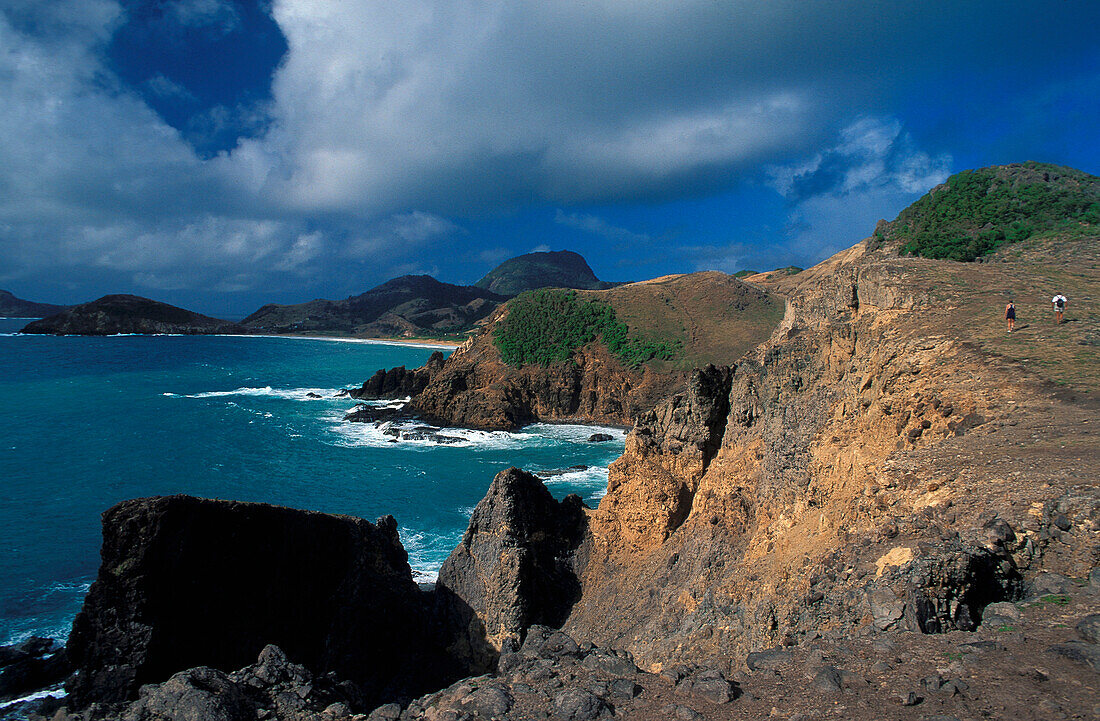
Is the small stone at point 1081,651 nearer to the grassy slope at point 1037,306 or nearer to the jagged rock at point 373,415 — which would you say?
the grassy slope at point 1037,306

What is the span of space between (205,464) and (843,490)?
124 feet

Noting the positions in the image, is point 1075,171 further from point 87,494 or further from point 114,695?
point 87,494

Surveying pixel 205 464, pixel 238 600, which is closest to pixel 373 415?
pixel 205 464

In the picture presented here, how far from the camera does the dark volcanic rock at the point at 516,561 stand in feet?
44.3

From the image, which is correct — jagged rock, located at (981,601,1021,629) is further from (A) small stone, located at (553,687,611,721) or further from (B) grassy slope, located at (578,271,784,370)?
(B) grassy slope, located at (578,271,784,370)

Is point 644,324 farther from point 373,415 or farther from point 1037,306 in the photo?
point 1037,306

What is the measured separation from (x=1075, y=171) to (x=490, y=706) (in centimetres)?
3221

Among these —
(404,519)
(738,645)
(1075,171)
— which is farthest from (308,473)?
(1075,171)

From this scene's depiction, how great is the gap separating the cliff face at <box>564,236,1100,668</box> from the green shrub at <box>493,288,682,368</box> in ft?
131

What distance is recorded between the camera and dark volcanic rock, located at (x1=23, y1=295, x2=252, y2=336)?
14938 centimetres

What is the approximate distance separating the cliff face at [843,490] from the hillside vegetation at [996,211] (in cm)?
753

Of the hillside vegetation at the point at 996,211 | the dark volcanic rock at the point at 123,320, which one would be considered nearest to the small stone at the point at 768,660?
the hillside vegetation at the point at 996,211

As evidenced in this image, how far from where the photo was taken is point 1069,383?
9.56 meters

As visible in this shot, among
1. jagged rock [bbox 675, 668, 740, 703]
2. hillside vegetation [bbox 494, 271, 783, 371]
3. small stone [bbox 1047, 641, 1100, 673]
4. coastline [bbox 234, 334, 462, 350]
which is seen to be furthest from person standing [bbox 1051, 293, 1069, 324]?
coastline [bbox 234, 334, 462, 350]
